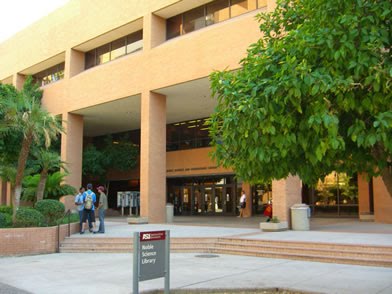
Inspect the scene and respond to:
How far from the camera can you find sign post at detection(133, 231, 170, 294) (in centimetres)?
683

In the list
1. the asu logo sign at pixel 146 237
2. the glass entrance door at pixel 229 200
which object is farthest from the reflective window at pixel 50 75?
the asu logo sign at pixel 146 237

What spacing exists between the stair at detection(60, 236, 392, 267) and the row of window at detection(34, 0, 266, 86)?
38.3 feet

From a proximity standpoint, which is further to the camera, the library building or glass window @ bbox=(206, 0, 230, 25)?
glass window @ bbox=(206, 0, 230, 25)

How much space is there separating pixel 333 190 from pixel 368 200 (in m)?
2.73

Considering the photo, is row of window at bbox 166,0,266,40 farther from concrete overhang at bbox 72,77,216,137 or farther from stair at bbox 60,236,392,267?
stair at bbox 60,236,392,267

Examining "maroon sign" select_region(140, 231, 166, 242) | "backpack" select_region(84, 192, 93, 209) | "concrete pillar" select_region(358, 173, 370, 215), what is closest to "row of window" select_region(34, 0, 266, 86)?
"concrete pillar" select_region(358, 173, 370, 215)

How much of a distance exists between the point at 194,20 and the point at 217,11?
1525mm

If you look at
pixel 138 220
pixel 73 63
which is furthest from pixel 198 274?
pixel 73 63

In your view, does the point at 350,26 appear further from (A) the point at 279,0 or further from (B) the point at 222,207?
(B) the point at 222,207

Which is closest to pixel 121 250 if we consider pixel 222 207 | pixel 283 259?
pixel 283 259

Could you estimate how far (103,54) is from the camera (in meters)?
29.0

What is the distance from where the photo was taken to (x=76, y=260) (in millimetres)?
12727

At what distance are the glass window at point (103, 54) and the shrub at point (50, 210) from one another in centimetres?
1467

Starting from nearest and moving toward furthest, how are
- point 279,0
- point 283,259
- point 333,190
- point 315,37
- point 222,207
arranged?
1. point 315,37
2. point 279,0
3. point 283,259
4. point 333,190
5. point 222,207
